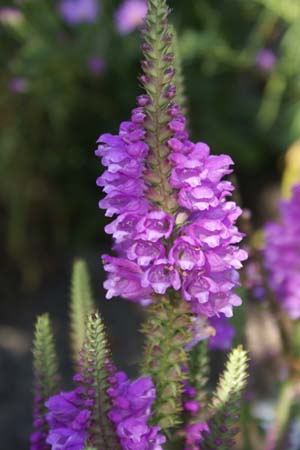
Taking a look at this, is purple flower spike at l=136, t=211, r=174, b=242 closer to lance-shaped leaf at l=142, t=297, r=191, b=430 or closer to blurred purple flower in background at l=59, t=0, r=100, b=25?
lance-shaped leaf at l=142, t=297, r=191, b=430

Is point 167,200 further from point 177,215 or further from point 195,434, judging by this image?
point 195,434

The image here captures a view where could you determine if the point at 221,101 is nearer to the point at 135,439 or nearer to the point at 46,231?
the point at 46,231

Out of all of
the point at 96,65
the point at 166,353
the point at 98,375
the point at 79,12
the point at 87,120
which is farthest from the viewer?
the point at 87,120

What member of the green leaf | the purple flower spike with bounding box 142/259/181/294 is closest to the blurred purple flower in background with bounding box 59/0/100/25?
the green leaf

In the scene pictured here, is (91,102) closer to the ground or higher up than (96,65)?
higher up

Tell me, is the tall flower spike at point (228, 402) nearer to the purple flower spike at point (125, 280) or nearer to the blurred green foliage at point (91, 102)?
the purple flower spike at point (125, 280)

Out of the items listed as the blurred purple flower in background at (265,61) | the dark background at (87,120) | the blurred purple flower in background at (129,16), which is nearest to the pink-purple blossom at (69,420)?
the dark background at (87,120)

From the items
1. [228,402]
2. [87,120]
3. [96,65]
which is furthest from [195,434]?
[87,120]
